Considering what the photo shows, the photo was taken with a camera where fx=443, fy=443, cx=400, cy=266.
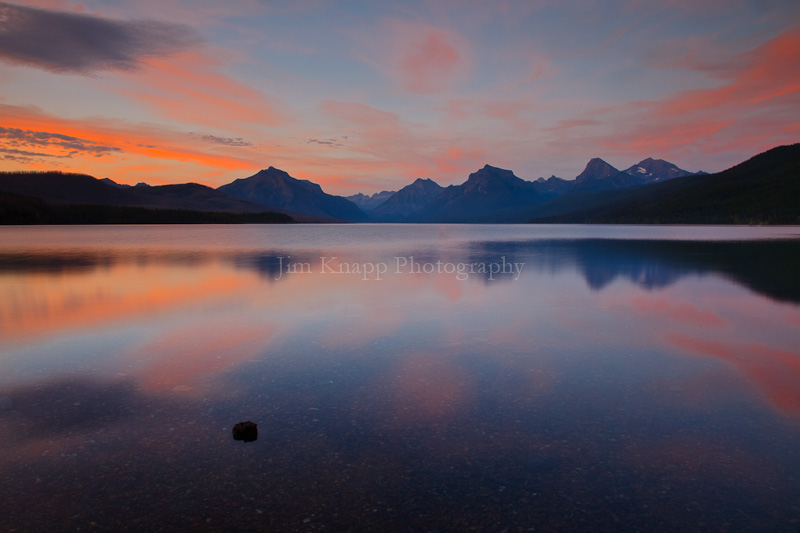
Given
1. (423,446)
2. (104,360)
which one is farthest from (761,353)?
(104,360)

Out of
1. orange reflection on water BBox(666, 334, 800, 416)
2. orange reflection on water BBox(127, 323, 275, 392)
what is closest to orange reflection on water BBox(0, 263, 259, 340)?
orange reflection on water BBox(127, 323, 275, 392)

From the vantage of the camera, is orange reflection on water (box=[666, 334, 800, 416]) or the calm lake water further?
orange reflection on water (box=[666, 334, 800, 416])

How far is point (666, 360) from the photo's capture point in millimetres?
12250

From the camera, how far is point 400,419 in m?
8.46

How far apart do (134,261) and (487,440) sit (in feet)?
141

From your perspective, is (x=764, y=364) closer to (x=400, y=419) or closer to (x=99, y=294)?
(x=400, y=419)

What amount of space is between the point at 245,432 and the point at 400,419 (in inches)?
110

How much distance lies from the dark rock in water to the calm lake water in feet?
0.39

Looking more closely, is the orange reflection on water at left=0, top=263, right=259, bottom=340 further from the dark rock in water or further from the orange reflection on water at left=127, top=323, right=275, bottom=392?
the dark rock in water

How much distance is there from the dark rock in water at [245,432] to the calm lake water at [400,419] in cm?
12

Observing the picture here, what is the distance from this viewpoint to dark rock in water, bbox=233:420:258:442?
7613mm

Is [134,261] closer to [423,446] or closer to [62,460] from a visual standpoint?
[62,460]

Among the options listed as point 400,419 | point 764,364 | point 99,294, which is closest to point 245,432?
point 400,419

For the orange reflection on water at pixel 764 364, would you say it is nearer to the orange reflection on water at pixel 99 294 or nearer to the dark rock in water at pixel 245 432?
the dark rock in water at pixel 245 432
